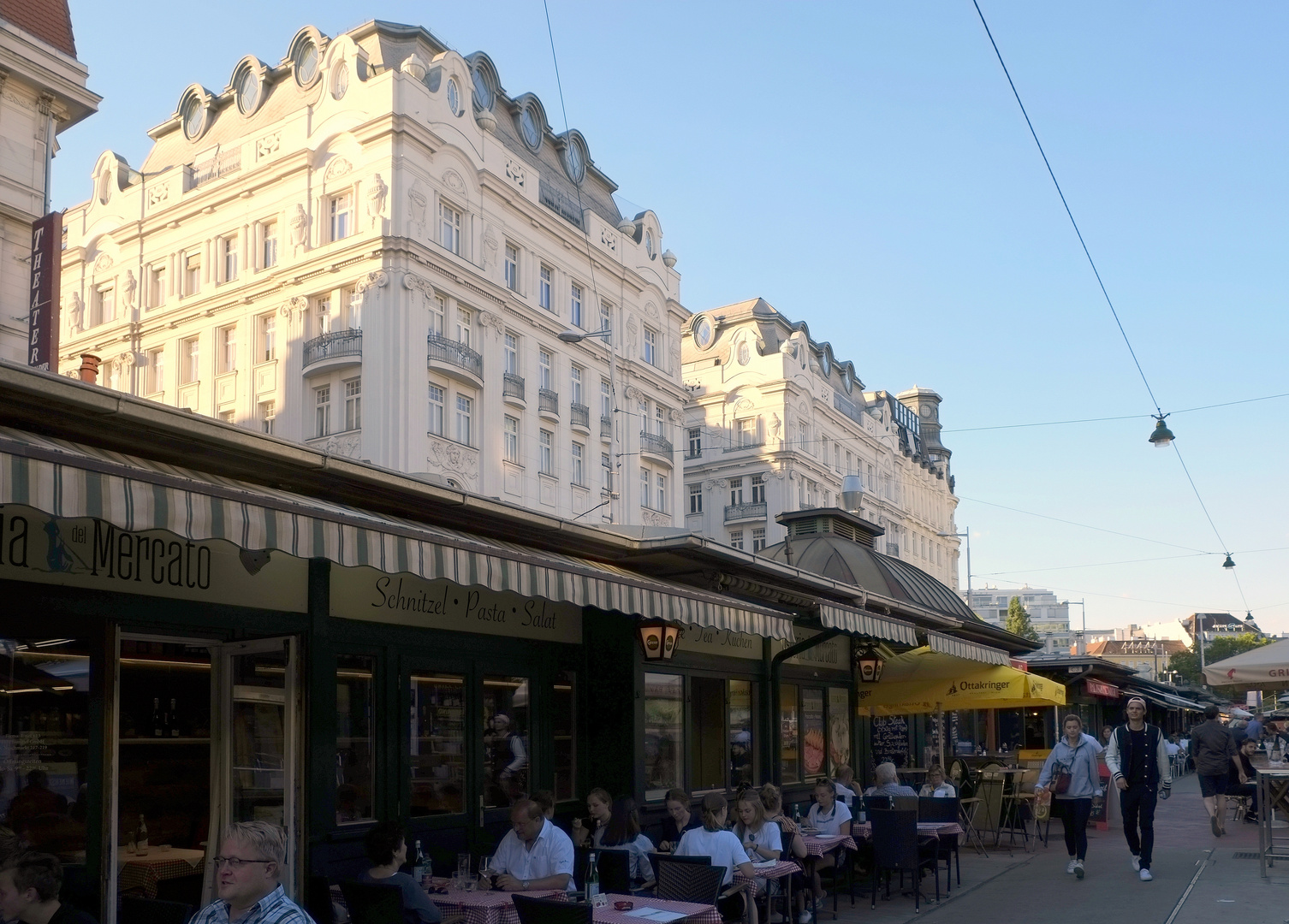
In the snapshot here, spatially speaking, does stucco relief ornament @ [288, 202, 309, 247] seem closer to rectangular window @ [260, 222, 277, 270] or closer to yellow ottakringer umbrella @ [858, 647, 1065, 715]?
rectangular window @ [260, 222, 277, 270]

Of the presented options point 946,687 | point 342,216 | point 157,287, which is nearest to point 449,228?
point 342,216

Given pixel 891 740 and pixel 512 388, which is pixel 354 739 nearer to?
pixel 891 740

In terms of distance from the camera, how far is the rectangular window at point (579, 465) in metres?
40.3

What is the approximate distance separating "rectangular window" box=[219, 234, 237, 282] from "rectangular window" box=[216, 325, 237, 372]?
153 centimetres

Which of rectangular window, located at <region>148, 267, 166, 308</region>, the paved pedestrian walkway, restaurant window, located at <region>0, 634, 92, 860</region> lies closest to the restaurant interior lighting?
the paved pedestrian walkway

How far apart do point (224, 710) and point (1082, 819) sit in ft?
26.5

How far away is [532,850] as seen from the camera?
320 inches

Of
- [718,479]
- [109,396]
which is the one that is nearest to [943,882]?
[109,396]

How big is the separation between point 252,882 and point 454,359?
30610 mm

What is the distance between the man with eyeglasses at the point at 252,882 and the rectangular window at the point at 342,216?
31.9 m

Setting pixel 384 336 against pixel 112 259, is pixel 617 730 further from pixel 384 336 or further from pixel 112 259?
pixel 112 259

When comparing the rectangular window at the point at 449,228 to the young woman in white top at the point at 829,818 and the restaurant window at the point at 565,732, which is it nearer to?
the restaurant window at the point at 565,732

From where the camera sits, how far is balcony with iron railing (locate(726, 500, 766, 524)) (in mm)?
56906

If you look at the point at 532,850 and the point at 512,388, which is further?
the point at 512,388
